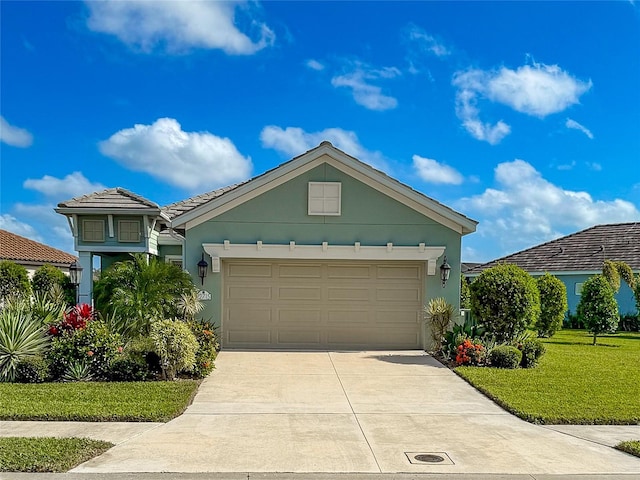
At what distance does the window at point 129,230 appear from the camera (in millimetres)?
14453

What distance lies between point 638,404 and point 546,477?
3.93 meters

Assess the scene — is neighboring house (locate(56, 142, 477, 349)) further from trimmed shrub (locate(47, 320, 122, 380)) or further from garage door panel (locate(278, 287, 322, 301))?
trimmed shrub (locate(47, 320, 122, 380))

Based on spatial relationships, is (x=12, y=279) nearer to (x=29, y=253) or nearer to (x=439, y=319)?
(x=29, y=253)

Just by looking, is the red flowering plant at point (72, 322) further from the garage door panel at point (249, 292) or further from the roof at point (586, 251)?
the roof at point (586, 251)

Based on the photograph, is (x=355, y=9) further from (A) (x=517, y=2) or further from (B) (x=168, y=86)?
(B) (x=168, y=86)

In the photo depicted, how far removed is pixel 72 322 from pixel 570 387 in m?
9.02

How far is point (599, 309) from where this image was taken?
690 inches

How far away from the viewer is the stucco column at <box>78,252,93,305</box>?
46.5 feet

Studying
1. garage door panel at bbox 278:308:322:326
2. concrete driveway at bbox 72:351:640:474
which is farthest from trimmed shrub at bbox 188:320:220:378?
garage door panel at bbox 278:308:322:326

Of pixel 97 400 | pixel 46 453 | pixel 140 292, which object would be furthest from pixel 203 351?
pixel 46 453

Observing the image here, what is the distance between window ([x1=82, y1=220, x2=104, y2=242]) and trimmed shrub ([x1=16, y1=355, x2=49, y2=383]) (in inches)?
212

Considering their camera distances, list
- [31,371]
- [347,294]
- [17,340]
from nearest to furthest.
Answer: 1. [31,371]
2. [17,340]
3. [347,294]

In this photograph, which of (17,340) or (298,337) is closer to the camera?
(17,340)

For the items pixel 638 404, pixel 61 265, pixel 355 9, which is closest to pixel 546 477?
pixel 638 404
